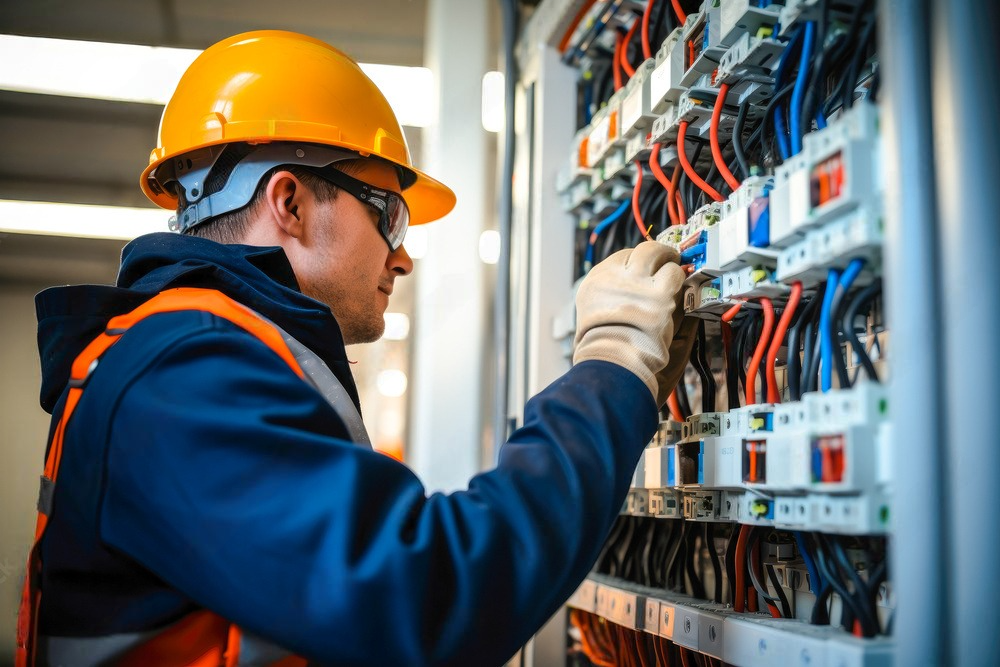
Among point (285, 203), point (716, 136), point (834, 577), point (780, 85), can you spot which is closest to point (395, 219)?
point (285, 203)

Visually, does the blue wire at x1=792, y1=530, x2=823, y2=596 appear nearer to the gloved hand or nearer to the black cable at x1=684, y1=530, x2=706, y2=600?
the gloved hand

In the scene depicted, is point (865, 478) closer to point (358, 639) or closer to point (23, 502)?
point (358, 639)

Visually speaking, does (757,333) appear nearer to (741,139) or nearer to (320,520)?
(741,139)

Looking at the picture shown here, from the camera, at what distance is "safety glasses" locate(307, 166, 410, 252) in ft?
4.42

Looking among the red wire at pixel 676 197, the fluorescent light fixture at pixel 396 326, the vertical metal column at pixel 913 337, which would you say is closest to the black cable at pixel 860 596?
the vertical metal column at pixel 913 337

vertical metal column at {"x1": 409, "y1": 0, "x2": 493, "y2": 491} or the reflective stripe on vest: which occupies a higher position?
vertical metal column at {"x1": 409, "y1": 0, "x2": 493, "y2": 491}

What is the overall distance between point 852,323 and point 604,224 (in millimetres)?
823

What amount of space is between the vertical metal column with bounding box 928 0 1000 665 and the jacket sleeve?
1.16 feet

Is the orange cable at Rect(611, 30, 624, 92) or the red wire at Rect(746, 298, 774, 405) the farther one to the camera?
the orange cable at Rect(611, 30, 624, 92)

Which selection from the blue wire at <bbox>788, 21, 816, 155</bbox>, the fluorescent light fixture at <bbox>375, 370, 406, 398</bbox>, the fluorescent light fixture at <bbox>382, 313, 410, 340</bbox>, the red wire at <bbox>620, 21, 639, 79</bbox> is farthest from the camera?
the fluorescent light fixture at <bbox>382, 313, 410, 340</bbox>

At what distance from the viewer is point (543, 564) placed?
87cm

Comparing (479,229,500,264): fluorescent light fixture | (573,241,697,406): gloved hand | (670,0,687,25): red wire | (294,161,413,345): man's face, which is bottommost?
(573,241,697,406): gloved hand

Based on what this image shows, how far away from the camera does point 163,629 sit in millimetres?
931

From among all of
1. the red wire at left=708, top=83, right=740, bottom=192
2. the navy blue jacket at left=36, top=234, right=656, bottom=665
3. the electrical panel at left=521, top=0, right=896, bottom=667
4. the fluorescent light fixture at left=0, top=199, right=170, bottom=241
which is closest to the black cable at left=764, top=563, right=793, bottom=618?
the electrical panel at left=521, top=0, right=896, bottom=667
